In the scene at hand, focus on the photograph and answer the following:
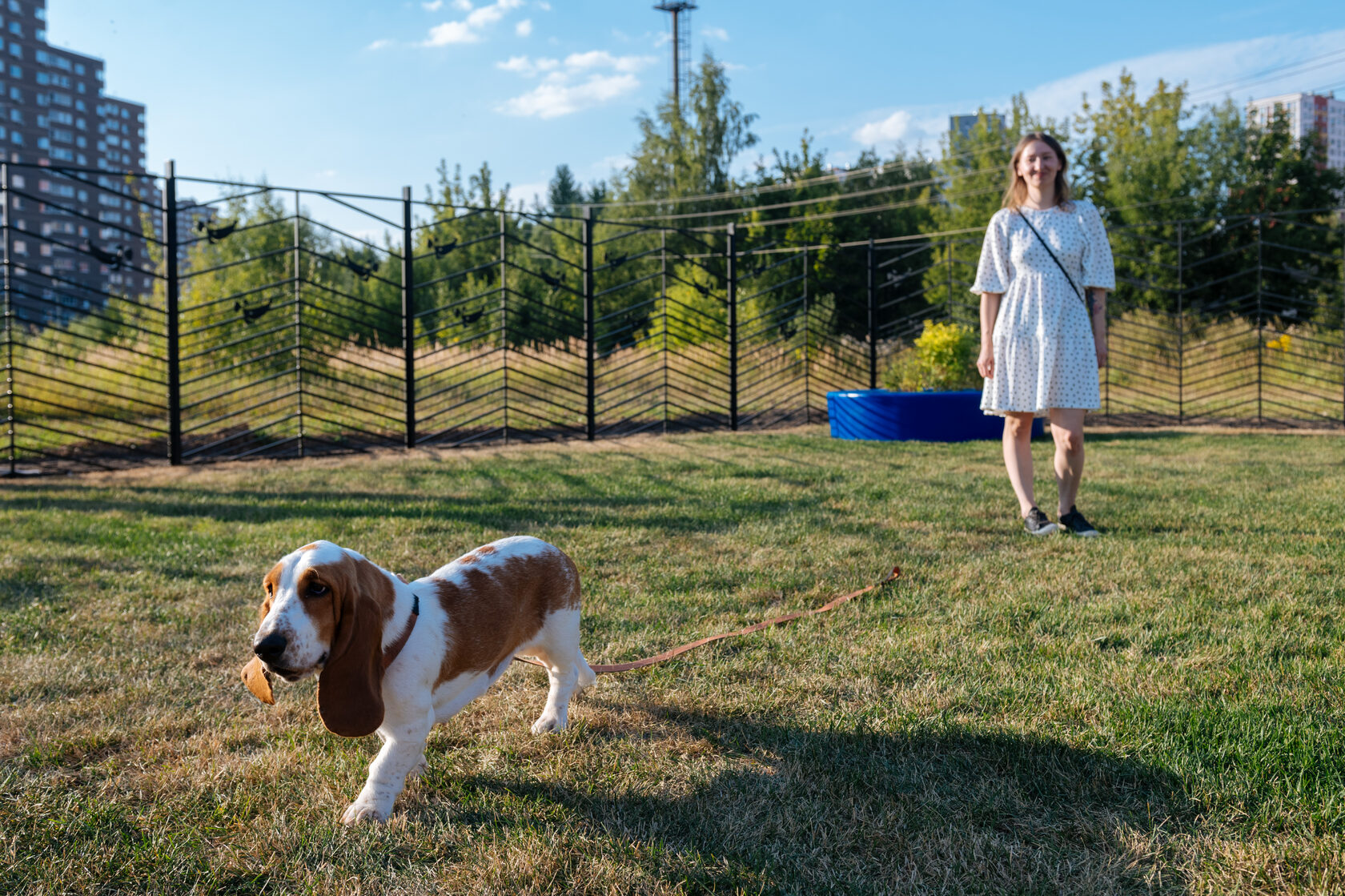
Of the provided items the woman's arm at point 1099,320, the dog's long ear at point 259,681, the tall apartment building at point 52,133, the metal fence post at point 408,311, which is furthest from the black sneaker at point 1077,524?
the tall apartment building at point 52,133

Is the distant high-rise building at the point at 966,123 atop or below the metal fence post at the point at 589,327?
atop

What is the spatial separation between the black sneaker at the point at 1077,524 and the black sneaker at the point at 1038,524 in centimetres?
6

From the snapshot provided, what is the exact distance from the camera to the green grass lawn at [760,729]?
1589mm

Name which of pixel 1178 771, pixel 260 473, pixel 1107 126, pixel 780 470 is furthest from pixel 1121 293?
pixel 1178 771

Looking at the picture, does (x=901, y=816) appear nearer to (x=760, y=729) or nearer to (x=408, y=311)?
(x=760, y=729)

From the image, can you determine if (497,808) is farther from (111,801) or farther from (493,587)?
(111,801)

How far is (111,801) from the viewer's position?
1.81 m

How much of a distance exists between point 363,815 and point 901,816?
1.07m

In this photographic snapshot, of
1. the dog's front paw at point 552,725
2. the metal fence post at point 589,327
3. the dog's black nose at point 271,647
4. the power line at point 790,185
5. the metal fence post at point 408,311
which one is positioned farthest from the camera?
the power line at point 790,185

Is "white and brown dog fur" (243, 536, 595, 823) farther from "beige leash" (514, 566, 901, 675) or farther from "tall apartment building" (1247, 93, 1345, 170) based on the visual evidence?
"tall apartment building" (1247, 93, 1345, 170)

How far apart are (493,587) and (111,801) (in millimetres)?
883

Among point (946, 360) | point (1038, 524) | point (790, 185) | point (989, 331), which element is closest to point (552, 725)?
point (1038, 524)

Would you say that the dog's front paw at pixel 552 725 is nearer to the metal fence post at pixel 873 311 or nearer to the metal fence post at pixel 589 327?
the metal fence post at pixel 589 327

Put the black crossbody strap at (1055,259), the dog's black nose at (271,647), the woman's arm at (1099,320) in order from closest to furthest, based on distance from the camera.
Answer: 1. the dog's black nose at (271,647)
2. the black crossbody strap at (1055,259)
3. the woman's arm at (1099,320)
